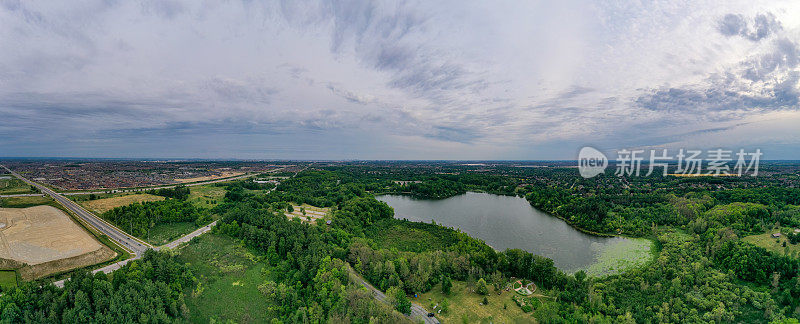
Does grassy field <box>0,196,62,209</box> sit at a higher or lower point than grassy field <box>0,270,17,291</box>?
higher

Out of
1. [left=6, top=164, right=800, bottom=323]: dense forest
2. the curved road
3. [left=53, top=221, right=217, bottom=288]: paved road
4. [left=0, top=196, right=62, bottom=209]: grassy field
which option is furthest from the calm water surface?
[left=0, top=196, right=62, bottom=209]: grassy field

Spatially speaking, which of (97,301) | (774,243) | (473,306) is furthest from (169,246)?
(774,243)

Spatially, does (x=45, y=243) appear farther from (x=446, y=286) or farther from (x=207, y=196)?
(x=446, y=286)

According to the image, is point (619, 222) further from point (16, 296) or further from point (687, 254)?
point (16, 296)

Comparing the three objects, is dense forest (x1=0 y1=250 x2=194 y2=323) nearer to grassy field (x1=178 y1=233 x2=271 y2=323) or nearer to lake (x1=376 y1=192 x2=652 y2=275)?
grassy field (x1=178 y1=233 x2=271 y2=323)

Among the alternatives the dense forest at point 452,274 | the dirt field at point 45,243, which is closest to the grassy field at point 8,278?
the dirt field at point 45,243

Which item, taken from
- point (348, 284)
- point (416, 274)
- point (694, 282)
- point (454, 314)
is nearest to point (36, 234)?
point (348, 284)
